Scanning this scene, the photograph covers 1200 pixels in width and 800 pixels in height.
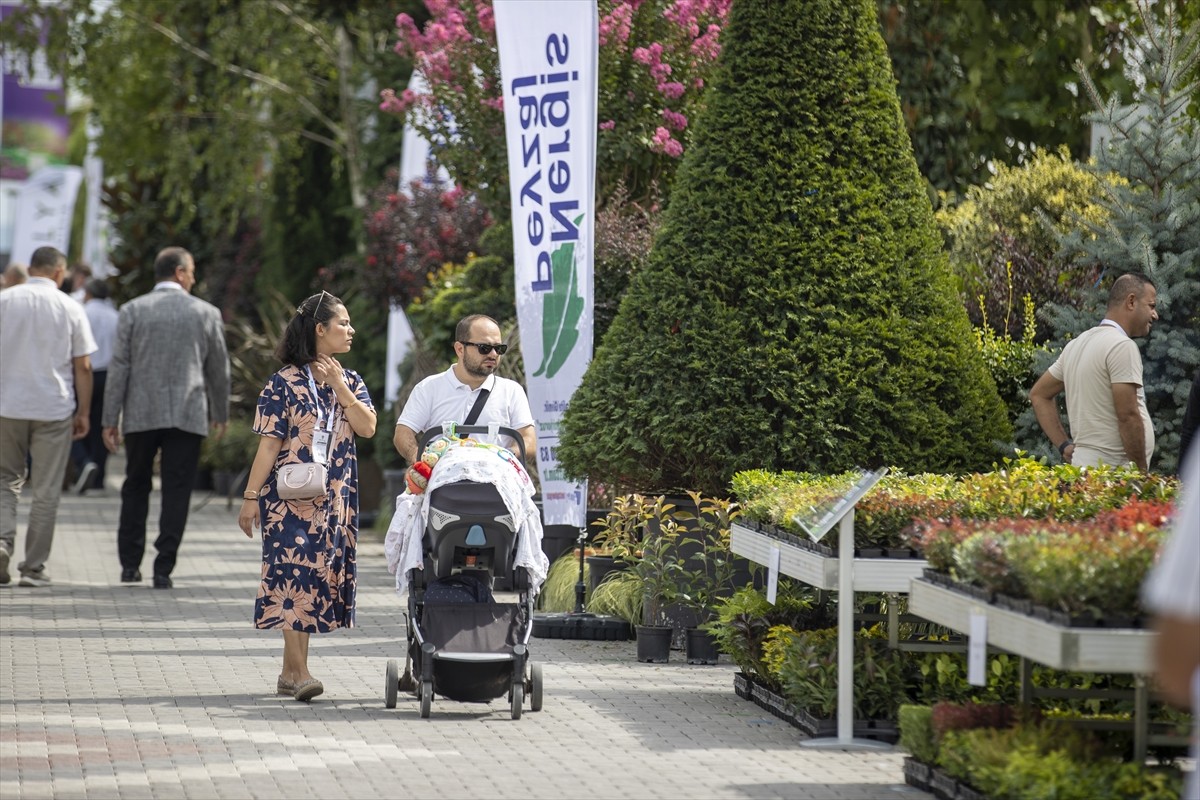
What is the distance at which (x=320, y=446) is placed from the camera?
800cm

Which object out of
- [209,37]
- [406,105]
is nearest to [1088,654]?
[406,105]

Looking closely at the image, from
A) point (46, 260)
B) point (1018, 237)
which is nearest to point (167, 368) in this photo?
point (46, 260)

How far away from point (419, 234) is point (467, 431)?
832 centimetres

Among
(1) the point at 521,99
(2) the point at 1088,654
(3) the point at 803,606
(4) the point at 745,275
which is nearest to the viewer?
(2) the point at 1088,654

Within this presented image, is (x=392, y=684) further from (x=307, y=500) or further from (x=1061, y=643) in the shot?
(x=1061, y=643)

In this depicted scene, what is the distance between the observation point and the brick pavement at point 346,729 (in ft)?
20.5

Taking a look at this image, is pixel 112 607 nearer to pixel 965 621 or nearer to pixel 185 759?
pixel 185 759

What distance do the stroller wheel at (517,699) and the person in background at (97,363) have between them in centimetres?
1117

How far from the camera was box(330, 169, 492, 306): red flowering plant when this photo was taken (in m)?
16.1

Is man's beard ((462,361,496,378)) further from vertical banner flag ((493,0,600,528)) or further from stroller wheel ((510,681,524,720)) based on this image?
vertical banner flag ((493,0,600,528))

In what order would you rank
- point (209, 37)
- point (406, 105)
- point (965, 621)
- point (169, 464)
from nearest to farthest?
point (965, 621) < point (169, 464) < point (406, 105) < point (209, 37)

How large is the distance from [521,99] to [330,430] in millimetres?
3713

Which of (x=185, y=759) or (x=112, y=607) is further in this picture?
(x=112, y=607)

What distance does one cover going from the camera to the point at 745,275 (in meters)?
9.23
